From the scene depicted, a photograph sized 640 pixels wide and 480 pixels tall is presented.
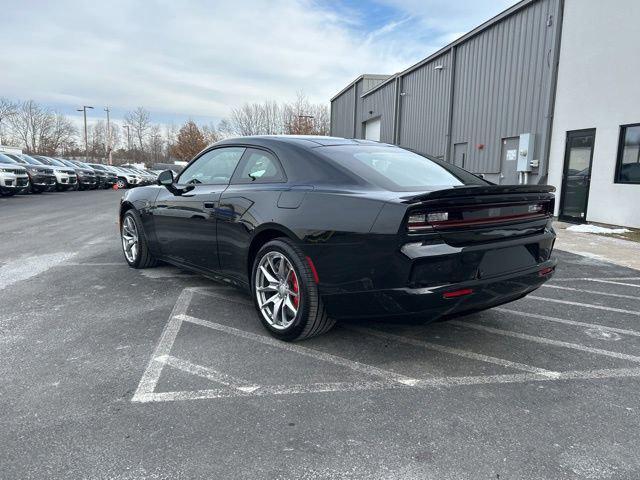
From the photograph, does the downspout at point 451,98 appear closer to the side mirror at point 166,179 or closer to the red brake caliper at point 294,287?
the side mirror at point 166,179

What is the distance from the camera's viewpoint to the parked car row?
17266 millimetres

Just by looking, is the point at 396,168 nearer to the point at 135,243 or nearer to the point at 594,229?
the point at 135,243

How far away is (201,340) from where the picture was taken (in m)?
3.56

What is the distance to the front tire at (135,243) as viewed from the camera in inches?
219

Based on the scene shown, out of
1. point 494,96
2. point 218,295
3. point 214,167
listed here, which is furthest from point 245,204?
point 494,96

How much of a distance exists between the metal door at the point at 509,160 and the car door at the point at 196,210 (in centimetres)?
1124

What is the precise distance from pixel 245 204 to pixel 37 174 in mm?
19489

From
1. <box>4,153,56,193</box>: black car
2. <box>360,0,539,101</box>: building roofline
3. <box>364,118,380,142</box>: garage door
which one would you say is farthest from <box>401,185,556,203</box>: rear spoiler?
<box>364,118,380,142</box>: garage door

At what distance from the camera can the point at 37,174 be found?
64.5 feet

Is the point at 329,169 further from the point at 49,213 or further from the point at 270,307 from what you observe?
the point at 49,213

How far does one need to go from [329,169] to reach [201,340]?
1572 millimetres

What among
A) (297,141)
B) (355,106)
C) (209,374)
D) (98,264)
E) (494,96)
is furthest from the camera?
(355,106)

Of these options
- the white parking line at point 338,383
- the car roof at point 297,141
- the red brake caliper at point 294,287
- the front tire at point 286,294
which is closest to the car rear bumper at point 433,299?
the front tire at point 286,294

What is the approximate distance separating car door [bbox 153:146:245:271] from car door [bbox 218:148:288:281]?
0.44 feet
